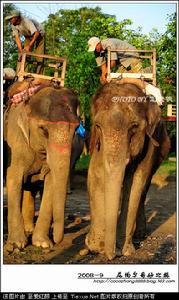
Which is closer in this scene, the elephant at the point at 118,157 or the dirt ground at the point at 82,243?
the elephant at the point at 118,157

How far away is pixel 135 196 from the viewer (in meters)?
8.29

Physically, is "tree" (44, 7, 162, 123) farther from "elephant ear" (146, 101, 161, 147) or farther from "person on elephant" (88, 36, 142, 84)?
"elephant ear" (146, 101, 161, 147)

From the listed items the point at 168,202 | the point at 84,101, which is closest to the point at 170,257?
the point at 168,202

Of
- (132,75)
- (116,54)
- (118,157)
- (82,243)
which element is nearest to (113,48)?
(116,54)

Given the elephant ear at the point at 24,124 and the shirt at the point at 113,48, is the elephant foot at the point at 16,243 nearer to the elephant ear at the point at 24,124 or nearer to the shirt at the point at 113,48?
the elephant ear at the point at 24,124

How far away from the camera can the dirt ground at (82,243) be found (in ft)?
25.5

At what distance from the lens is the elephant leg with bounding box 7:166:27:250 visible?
8.33 m

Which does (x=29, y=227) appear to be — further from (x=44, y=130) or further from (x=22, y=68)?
(x=22, y=68)

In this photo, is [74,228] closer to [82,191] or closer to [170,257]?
[170,257]

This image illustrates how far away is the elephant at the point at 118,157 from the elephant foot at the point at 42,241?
0.63 meters

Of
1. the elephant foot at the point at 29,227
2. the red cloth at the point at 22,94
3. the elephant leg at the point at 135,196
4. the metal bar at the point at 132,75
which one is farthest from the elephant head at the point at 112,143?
the elephant foot at the point at 29,227

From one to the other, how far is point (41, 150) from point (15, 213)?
109cm

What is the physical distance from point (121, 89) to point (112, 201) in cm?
174

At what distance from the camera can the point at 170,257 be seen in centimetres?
820
